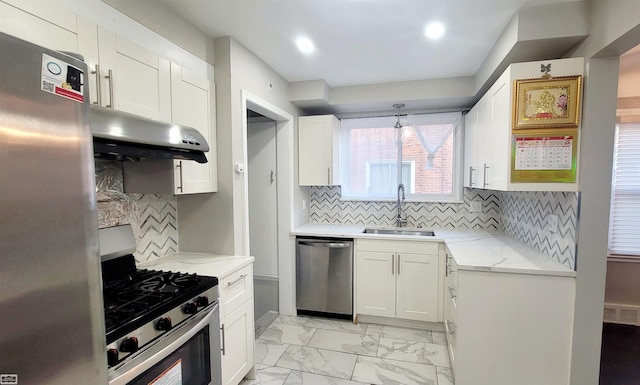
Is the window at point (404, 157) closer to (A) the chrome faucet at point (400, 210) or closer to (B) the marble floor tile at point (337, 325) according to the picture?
(A) the chrome faucet at point (400, 210)

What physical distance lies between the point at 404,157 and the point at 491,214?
1180 mm

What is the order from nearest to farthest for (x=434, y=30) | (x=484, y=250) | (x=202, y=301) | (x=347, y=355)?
(x=202, y=301) → (x=434, y=30) → (x=484, y=250) → (x=347, y=355)

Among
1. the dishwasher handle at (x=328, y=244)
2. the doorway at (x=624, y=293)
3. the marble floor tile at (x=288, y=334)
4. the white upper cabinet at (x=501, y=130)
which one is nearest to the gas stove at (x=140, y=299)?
the marble floor tile at (x=288, y=334)

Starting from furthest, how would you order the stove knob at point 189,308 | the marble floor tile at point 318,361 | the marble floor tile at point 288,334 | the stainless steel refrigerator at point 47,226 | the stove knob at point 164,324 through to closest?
the marble floor tile at point 288,334, the marble floor tile at point 318,361, the stove knob at point 189,308, the stove knob at point 164,324, the stainless steel refrigerator at point 47,226

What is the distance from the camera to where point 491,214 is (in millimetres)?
3361

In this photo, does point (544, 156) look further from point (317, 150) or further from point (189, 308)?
point (189, 308)

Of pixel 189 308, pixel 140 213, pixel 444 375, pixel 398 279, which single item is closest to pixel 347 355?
pixel 444 375

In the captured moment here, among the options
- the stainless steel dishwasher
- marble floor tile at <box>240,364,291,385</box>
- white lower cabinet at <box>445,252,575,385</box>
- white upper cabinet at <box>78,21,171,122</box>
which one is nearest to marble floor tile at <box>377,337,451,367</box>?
white lower cabinet at <box>445,252,575,385</box>

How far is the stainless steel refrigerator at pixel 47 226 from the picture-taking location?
61cm

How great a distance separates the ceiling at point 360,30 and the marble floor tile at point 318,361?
2573 millimetres

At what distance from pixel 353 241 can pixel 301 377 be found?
1.33 m

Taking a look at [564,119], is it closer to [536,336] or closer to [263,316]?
[536,336]

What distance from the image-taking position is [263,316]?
3.35 metres

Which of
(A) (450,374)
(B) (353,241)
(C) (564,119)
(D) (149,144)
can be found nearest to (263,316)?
(B) (353,241)
